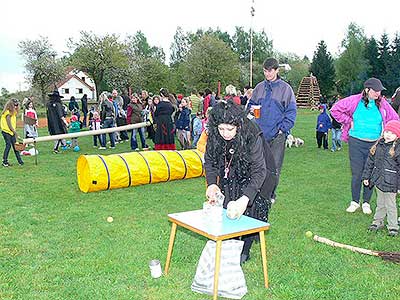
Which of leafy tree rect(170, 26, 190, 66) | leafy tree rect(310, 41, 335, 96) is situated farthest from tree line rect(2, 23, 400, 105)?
leafy tree rect(170, 26, 190, 66)

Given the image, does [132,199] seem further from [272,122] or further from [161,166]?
[272,122]

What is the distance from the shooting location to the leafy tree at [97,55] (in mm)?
41938

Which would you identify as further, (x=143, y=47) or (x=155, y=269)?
(x=143, y=47)

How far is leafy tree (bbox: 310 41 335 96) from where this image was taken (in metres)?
52.7

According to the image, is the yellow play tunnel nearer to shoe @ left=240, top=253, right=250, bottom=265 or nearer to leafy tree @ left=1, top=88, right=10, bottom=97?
shoe @ left=240, top=253, right=250, bottom=265

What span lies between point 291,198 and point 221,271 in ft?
13.3

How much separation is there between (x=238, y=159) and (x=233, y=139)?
197mm

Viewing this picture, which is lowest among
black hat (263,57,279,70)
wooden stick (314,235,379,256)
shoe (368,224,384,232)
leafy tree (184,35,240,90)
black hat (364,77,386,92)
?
shoe (368,224,384,232)

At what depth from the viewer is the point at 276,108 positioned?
639 centimetres

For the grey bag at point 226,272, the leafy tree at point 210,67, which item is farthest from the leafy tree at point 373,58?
the grey bag at point 226,272

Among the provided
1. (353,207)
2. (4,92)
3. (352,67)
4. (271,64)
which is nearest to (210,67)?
(352,67)

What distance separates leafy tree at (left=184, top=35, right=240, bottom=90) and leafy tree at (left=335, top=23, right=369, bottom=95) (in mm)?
14186

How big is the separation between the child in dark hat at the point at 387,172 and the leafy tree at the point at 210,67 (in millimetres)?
43941

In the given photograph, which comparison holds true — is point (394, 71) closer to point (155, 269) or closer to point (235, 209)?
point (155, 269)
